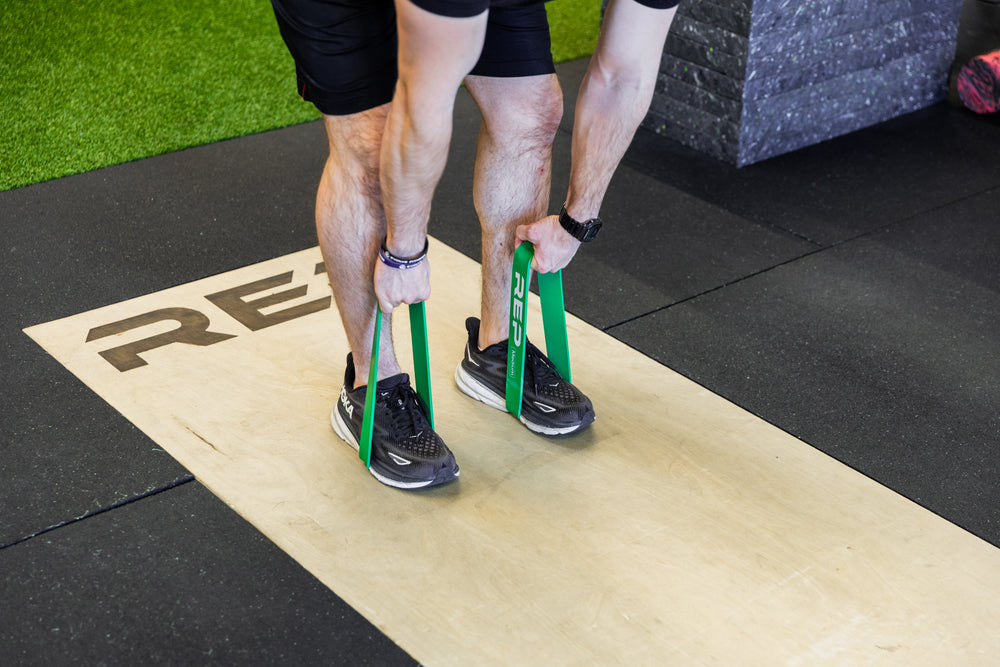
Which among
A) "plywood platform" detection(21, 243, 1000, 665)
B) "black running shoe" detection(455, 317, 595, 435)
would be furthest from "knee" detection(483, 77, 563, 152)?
"plywood platform" detection(21, 243, 1000, 665)

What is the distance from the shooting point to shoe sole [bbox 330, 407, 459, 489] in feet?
5.47

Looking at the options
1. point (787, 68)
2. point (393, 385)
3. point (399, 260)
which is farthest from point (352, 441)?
point (787, 68)

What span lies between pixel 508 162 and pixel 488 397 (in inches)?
16.9

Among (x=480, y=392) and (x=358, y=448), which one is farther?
(x=480, y=392)

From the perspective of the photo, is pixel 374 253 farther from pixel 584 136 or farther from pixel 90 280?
pixel 90 280

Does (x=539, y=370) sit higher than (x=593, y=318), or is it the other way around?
(x=539, y=370)

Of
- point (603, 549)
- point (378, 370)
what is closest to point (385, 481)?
point (378, 370)

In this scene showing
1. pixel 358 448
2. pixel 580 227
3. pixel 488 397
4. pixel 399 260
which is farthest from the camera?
pixel 488 397

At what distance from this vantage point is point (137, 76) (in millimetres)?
3301

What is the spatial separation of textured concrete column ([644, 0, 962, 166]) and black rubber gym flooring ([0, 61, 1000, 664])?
78 millimetres

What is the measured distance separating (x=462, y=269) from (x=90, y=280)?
79cm

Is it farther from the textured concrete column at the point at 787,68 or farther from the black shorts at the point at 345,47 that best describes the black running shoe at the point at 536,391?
the textured concrete column at the point at 787,68

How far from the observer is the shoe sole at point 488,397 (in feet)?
5.90

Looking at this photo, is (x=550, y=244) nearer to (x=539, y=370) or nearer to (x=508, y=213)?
(x=508, y=213)
